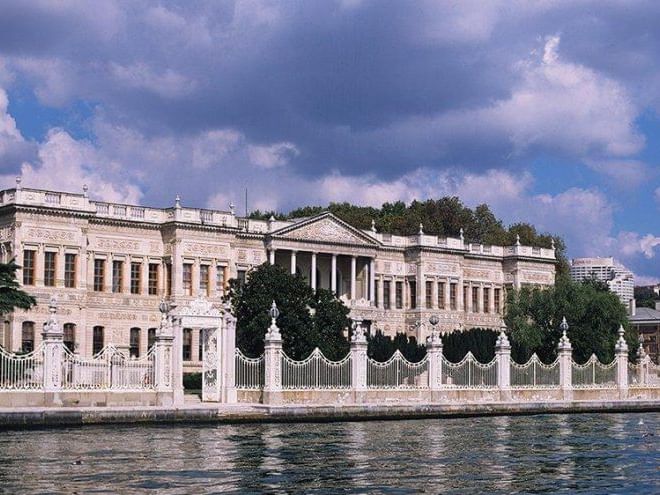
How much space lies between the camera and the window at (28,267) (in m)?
53.5

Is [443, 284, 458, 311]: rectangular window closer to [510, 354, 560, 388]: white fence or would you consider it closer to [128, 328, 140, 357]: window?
[128, 328, 140, 357]: window

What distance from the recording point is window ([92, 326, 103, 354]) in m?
56.6

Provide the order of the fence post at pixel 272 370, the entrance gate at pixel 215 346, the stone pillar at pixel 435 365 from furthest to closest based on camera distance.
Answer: the stone pillar at pixel 435 365
the entrance gate at pixel 215 346
the fence post at pixel 272 370

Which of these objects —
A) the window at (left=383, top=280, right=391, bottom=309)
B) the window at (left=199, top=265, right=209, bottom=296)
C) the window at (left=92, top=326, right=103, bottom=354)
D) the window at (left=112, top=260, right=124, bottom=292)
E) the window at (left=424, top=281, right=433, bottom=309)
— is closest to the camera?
the window at (left=92, top=326, right=103, bottom=354)

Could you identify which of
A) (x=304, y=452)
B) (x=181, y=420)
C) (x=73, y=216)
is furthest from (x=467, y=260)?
(x=304, y=452)

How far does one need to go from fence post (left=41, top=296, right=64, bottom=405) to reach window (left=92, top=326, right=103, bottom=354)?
25171 millimetres

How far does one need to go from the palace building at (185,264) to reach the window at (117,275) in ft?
0.14

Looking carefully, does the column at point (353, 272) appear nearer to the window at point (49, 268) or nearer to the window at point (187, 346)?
the window at point (187, 346)

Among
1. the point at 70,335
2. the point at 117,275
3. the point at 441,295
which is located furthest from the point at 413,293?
the point at 70,335

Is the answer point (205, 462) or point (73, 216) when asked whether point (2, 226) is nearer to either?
point (73, 216)

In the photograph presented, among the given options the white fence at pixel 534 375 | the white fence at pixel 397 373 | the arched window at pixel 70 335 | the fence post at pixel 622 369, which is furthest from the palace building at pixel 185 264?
the fence post at pixel 622 369

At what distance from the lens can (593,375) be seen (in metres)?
43.6

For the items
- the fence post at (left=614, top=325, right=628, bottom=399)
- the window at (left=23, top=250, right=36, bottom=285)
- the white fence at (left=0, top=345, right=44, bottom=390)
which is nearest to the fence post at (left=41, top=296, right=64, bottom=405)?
the white fence at (left=0, top=345, right=44, bottom=390)

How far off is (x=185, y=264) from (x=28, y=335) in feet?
26.7
